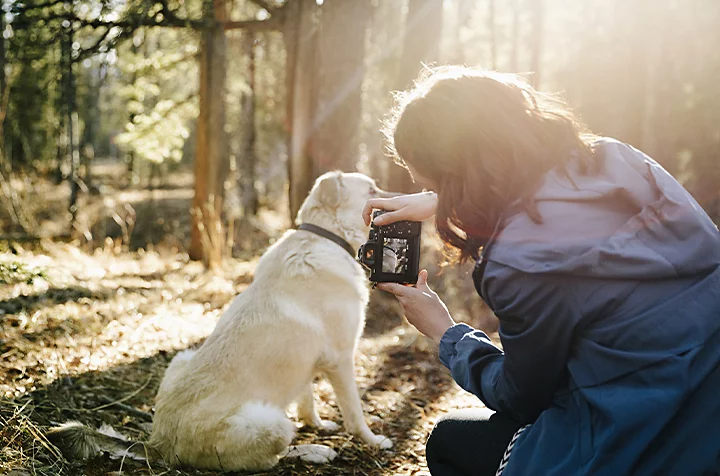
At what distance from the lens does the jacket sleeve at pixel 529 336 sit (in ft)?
5.66

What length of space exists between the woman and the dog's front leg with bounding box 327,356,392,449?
5.93 feet

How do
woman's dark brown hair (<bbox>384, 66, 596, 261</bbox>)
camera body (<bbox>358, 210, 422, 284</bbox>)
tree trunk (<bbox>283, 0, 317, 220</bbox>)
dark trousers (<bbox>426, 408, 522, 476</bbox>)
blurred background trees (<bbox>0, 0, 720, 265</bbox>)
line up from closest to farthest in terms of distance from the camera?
woman's dark brown hair (<bbox>384, 66, 596, 261</bbox>) → dark trousers (<bbox>426, 408, 522, 476</bbox>) → camera body (<bbox>358, 210, 422, 284</bbox>) → tree trunk (<bbox>283, 0, 317, 220</bbox>) → blurred background trees (<bbox>0, 0, 720, 265</bbox>)

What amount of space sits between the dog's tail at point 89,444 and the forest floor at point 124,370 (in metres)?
0.07

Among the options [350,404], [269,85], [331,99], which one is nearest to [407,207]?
[350,404]

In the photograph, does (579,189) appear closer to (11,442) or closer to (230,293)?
(11,442)

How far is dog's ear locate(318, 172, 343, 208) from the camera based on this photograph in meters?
4.00

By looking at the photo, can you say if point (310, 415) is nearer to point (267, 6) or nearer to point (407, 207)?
point (407, 207)

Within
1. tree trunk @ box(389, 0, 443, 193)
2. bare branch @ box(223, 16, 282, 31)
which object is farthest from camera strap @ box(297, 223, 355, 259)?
bare branch @ box(223, 16, 282, 31)

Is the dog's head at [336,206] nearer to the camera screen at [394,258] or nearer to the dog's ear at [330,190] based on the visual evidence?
the dog's ear at [330,190]

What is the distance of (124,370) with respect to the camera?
4.61m

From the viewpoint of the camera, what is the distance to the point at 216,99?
33.9 ft

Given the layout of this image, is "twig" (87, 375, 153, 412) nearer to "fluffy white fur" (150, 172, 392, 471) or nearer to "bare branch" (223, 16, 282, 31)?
"fluffy white fur" (150, 172, 392, 471)

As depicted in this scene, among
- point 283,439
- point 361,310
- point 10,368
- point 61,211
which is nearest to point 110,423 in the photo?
point 10,368

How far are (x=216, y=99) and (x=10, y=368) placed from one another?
725 centimetres
